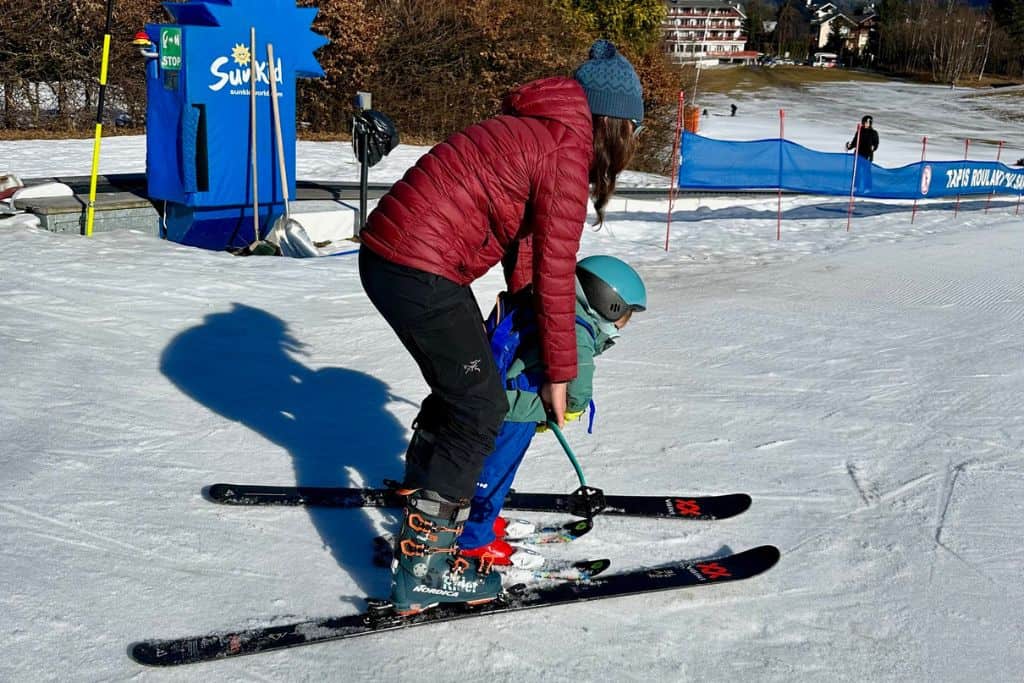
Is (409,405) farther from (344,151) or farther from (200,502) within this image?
(344,151)

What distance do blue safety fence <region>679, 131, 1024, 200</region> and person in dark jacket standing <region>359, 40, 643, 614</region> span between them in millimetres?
9039

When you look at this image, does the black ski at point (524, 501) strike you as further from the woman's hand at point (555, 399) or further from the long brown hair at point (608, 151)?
the long brown hair at point (608, 151)

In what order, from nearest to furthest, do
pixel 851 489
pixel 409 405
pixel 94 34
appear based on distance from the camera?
pixel 851 489 < pixel 409 405 < pixel 94 34

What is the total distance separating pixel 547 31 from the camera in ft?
78.0

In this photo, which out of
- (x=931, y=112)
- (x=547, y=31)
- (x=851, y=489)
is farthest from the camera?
(x=931, y=112)

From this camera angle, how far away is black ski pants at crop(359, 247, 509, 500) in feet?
8.78

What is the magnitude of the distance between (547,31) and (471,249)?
2231cm

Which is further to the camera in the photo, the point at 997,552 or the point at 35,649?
the point at 997,552

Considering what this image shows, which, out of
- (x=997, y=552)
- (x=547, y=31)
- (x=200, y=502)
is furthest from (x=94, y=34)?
(x=997, y=552)

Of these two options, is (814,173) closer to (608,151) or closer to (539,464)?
(539,464)

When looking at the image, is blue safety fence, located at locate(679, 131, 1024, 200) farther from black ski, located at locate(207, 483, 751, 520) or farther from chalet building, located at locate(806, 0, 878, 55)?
chalet building, located at locate(806, 0, 878, 55)

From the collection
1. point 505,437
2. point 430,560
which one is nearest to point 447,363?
point 505,437

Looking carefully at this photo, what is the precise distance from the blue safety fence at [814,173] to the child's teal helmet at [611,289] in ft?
28.6

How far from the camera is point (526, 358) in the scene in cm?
306
